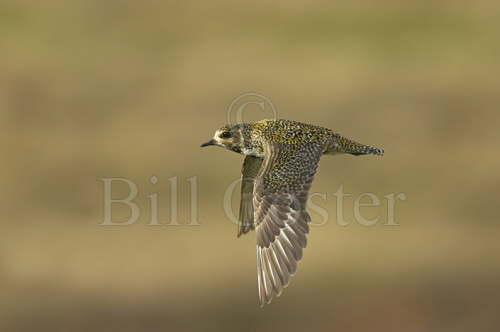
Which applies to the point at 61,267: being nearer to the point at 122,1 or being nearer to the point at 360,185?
the point at 360,185

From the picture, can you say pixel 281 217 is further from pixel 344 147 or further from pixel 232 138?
pixel 232 138

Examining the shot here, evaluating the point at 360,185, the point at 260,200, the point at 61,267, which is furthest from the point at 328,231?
the point at 260,200

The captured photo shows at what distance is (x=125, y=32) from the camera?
31391mm

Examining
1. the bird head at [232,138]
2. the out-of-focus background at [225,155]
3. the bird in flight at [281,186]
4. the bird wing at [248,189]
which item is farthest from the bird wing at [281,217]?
the out-of-focus background at [225,155]

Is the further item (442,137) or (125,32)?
(125,32)

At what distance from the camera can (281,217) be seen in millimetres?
11359

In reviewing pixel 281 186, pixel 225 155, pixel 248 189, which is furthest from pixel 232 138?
pixel 225 155

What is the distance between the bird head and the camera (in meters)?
12.7

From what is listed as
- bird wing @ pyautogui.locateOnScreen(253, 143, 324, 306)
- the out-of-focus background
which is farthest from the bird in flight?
the out-of-focus background

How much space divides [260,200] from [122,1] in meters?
21.9

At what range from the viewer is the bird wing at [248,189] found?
12930mm

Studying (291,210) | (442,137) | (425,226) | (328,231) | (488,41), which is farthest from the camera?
(488,41)

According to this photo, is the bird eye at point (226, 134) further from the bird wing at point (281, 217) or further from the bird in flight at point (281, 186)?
the bird wing at point (281, 217)

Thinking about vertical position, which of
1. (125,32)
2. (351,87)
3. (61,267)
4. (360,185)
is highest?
(125,32)
